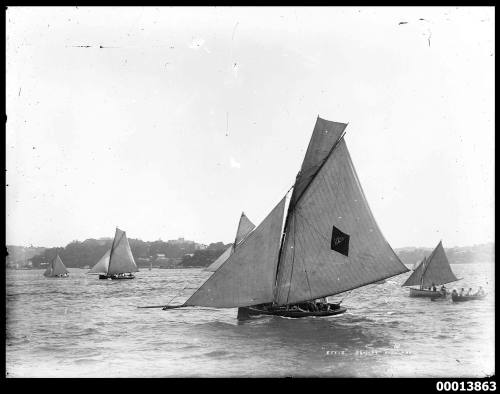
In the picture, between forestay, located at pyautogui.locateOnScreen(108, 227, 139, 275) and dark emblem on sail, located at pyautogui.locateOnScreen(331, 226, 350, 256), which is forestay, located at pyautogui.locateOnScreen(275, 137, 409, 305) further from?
forestay, located at pyautogui.locateOnScreen(108, 227, 139, 275)

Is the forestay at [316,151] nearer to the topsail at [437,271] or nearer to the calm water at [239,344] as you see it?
the calm water at [239,344]

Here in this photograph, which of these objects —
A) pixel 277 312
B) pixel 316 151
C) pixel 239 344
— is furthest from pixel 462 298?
pixel 239 344

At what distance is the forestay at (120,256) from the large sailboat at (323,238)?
170 ft

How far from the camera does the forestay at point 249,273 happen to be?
22.0 m

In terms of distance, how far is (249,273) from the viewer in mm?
22641

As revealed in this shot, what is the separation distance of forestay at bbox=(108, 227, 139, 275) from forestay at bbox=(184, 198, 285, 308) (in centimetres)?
5202

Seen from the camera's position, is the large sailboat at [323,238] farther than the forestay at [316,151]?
Yes

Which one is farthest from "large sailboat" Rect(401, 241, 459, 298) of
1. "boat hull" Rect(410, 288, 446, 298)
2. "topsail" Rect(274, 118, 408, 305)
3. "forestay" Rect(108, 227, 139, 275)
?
"forestay" Rect(108, 227, 139, 275)

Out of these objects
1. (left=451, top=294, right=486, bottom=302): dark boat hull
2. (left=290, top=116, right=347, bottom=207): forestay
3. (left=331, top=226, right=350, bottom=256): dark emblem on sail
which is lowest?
(left=451, top=294, right=486, bottom=302): dark boat hull

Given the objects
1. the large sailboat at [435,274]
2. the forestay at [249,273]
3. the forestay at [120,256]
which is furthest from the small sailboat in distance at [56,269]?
the forestay at [249,273]

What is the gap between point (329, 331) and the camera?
923 inches

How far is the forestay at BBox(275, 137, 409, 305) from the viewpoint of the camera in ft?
77.8

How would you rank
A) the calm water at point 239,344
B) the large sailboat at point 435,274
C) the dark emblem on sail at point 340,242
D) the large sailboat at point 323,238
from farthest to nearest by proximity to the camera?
the large sailboat at point 435,274 < the dark emblem on sail at point 340,242 < the large sailboat at point 323,238 < the calm water at point 239,344
